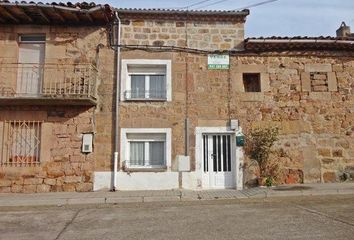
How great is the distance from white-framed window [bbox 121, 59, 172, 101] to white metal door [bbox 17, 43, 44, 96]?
2721 millimetres

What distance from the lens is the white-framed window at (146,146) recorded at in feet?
38.0

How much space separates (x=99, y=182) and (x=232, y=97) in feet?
16.6

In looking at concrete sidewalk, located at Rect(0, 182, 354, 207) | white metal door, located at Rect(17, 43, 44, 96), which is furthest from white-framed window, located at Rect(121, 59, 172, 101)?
concrete sidewalk, located at Rect(0, 182, 354, 207)

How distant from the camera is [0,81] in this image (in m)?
11.6

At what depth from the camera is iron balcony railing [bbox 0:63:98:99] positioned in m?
11.5

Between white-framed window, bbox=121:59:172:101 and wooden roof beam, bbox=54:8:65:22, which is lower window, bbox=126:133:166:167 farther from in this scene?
wooden roof beam, bbox=54:8:65:22

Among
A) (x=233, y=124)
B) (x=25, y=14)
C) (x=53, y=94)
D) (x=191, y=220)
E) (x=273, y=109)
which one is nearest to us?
(x=191, y=220)

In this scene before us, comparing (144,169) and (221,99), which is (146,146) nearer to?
(144,169)

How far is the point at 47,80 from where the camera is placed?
11.6 meters

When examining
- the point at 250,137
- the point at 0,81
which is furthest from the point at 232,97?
the point at 0,81

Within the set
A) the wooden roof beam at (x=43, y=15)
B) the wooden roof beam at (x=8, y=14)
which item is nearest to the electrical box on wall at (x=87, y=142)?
the wooden roof beam at (x=43, y=15)

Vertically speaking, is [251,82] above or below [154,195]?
above

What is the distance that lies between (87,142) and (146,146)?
73.6 inches

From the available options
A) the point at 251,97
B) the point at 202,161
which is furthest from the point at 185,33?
the point at 202,161
